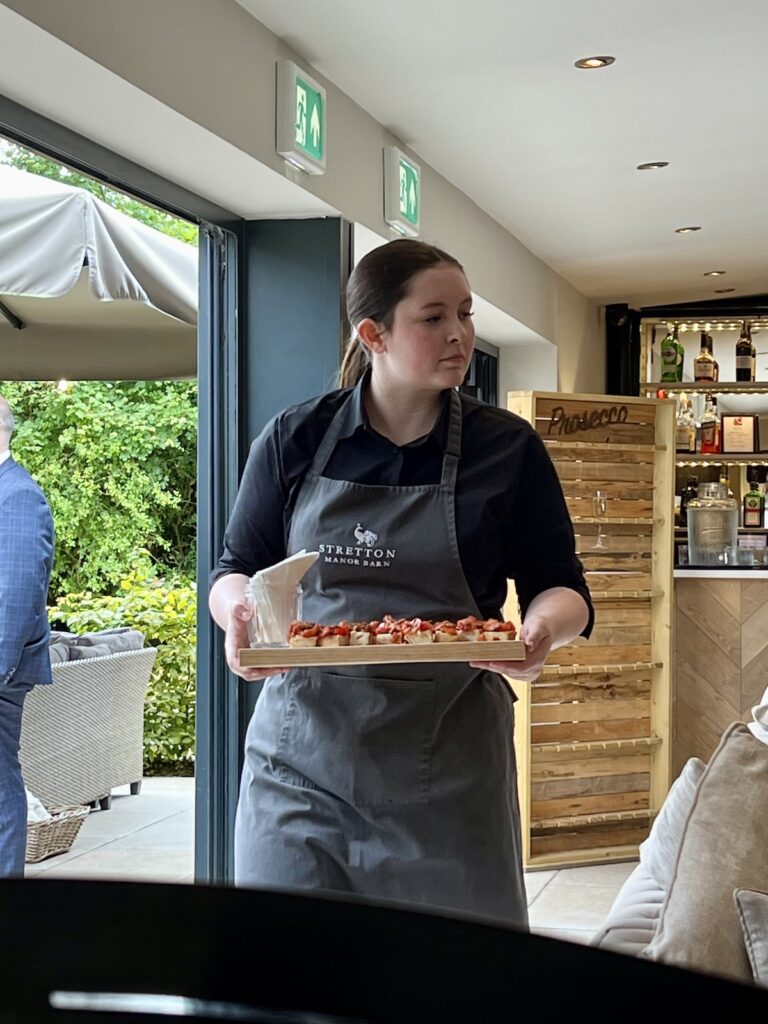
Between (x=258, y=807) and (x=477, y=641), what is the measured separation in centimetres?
37

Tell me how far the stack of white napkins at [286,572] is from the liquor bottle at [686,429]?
264 inches

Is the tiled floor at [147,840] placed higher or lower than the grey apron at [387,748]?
lower

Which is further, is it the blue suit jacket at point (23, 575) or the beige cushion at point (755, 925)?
the blue suit jacket at point (23, 575)

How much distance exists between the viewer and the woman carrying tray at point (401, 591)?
5.59ft

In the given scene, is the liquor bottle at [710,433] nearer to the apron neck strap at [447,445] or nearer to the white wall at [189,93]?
the white wall at [189,93]

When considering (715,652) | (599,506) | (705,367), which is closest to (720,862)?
(599,506)


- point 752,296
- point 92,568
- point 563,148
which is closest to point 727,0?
point 563,148

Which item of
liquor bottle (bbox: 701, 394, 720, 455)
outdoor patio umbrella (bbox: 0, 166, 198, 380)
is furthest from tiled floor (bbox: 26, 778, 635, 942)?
liquor bottle (bbox: 701, 394, 720, 455)

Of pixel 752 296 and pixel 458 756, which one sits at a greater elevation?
pixel 752 296

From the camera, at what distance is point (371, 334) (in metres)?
1.91

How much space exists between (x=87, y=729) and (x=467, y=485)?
3.09 metres

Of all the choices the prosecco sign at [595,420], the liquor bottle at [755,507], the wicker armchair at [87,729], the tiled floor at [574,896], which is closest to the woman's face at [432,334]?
the wicker armchair at [87,729]

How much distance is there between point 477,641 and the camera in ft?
5.56

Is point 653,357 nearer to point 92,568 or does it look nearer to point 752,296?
point 752,296
